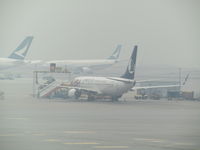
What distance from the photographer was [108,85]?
199ft

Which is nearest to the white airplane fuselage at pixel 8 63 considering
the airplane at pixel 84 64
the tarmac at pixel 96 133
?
the airplane at pixel 84 64

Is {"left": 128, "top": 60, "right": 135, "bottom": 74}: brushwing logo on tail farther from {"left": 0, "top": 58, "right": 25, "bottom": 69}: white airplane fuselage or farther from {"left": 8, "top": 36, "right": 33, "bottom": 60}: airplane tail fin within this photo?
{"left": 8, "top": 36, "right": 33, "bottom": 60}: airplane tail fin

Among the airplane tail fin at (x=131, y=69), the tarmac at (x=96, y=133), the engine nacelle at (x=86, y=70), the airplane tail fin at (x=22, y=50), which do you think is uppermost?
the airplane tail fin at (x=22, y=50)

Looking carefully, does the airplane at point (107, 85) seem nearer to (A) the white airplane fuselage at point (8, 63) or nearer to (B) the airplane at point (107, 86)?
(B) the airplane at point (107, 86)

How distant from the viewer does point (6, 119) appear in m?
33.2

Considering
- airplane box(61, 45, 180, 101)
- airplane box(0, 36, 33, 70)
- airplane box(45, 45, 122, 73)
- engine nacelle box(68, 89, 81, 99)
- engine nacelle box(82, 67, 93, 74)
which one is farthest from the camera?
airplane box(45, 45, 122, 73)

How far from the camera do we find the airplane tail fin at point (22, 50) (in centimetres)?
14012

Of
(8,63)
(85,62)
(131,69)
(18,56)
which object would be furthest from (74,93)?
(85,62)

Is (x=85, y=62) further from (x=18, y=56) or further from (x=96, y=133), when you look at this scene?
(x=96, y=133)

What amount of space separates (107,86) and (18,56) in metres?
82.2

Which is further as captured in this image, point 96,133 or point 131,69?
point 131,69

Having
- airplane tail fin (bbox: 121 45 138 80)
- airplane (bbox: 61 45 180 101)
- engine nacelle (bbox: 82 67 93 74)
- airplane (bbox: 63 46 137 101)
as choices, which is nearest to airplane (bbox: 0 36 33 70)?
engine nacelle (bbox: 82 67 93 74)

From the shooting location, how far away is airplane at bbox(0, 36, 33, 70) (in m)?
130

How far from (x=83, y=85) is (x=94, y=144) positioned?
41.1 metres
